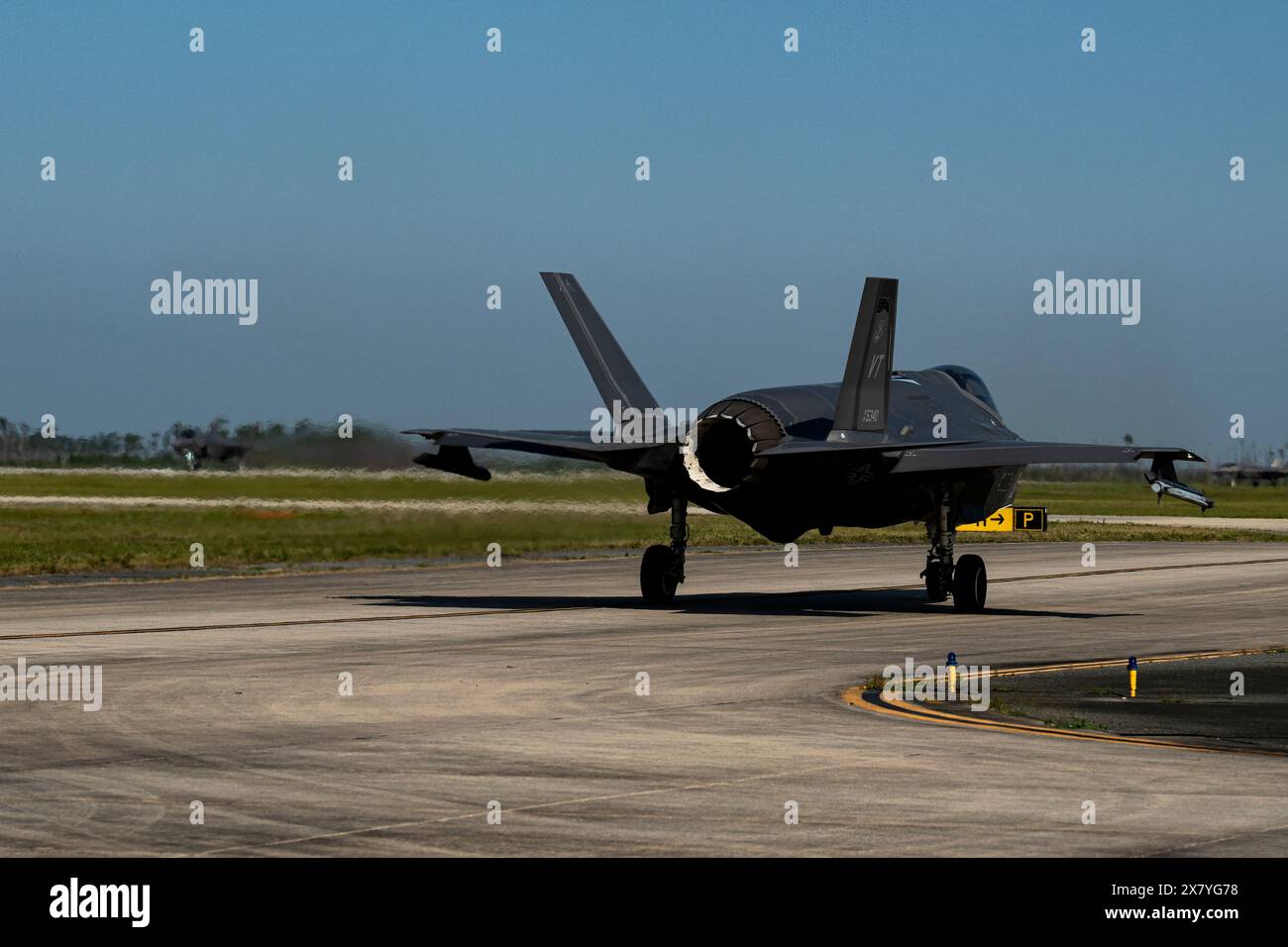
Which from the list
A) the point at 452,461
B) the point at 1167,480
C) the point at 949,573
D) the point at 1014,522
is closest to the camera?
the point at 1167,480

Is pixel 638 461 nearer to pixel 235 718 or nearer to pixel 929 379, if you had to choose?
pixel 929 379

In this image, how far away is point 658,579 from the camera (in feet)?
110

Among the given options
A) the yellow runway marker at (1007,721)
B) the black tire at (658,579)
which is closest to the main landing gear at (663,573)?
the black tire at (658,579)

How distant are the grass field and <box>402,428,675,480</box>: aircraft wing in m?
11.3

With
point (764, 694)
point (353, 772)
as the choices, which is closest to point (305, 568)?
point (764, 694)

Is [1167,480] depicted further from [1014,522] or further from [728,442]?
[1014,522]

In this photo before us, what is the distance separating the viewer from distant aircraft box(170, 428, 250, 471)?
50.3m

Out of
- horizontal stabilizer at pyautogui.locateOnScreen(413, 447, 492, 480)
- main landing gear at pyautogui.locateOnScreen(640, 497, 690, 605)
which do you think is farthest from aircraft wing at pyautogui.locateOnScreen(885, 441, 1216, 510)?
horizontal stabilizer at pyautogui.locateOnScreen(413, 447, 492, 480)

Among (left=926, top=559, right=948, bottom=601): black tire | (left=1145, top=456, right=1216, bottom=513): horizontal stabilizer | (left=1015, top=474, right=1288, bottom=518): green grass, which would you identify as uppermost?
(left=1145, top=456, right=1216, bottom=513): horizontal stabilizer

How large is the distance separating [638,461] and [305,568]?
1583 centimetres

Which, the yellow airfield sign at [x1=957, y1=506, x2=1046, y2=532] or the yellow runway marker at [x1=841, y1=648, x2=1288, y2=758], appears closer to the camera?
the yellow runway marker at [x1=841, y1=648, x2=1288, y2=758]

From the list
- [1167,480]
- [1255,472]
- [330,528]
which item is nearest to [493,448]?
[1167,480]

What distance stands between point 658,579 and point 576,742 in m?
17.5

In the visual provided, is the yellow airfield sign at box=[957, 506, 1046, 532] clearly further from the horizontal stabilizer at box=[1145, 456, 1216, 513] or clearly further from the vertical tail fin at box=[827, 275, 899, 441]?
the horizontal stabilizer at box=[1145, 456, 1216, 513]
